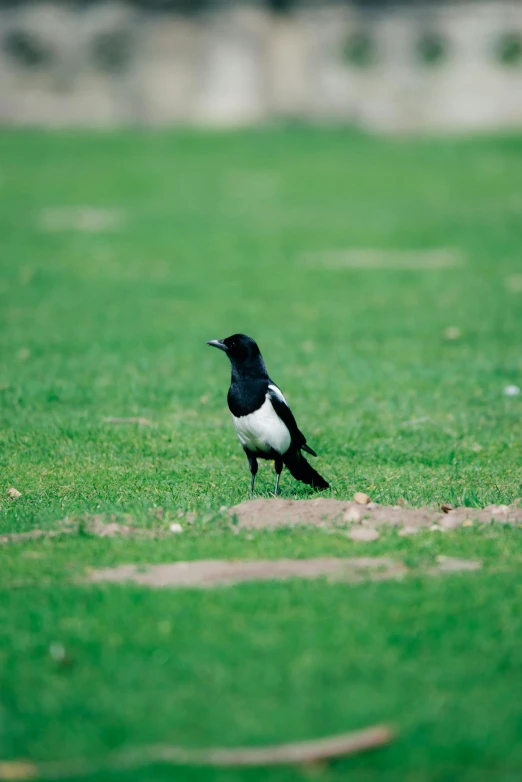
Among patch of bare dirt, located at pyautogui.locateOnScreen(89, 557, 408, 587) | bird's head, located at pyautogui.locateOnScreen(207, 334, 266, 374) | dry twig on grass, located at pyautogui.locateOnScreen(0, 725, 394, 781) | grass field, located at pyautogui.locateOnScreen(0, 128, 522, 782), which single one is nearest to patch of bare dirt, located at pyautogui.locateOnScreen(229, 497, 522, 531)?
grass field, located at pyautogui.locateOnScreen(0, 128, 522, 782)

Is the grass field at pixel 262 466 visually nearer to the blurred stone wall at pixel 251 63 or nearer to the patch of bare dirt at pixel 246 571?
the patch of bare dirt at pixel 246 571

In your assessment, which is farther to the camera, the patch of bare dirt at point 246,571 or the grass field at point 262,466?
the patch of bare dirt at point 246,571

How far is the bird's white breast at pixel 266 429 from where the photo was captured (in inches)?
266

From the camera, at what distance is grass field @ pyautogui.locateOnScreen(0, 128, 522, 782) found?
4.31 m

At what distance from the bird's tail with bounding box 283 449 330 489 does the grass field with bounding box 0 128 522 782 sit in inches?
4.0

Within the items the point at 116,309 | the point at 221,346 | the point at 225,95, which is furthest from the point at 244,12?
the point at 221,346

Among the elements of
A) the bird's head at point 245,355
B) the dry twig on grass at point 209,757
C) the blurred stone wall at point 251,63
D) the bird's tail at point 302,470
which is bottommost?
the dry twig on grass at point 209,757

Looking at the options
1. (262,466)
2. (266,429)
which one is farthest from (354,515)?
(262,466)

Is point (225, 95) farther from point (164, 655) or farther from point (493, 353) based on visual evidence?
point (164, 655)

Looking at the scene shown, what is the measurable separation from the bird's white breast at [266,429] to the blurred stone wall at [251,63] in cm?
2871

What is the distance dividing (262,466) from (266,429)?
1256 millimetres

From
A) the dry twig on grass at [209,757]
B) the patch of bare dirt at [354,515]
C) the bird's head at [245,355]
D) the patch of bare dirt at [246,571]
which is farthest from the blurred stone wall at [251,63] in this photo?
the dry twig on grass at [209,757]

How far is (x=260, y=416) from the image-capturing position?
6.78 meters

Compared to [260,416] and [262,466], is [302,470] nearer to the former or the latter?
[260,416]
